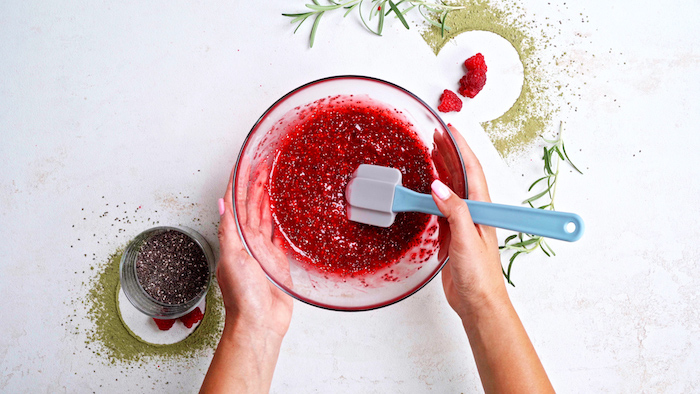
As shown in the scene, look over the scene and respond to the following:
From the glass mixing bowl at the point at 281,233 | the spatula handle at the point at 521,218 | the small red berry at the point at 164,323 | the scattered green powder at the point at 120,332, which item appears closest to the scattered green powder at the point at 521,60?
the glass mixing bowl at the point at 281,233

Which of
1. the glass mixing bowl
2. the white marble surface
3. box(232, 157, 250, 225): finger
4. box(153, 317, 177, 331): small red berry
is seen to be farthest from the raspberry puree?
box(153, 317, 177, 331): small red berry

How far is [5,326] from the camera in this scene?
175 centimetres

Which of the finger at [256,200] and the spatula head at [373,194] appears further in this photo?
the finger at [256,200]

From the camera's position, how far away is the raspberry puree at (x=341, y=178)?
153 centimetres

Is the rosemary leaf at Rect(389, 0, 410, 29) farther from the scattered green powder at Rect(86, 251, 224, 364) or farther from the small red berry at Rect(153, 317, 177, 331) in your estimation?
the small red berry at Rect(153, 317, 177, 331)

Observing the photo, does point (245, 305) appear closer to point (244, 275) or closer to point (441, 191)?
point (244, 275)

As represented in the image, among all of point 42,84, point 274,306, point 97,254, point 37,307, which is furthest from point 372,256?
point 42,84

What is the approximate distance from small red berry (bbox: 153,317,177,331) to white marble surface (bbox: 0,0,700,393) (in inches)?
6.8

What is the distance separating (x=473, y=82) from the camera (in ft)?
5.32

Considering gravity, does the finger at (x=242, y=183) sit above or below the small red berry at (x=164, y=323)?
above

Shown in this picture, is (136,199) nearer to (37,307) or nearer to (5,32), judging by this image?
(37,307)

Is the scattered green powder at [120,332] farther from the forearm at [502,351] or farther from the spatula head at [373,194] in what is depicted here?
the forearm at [502,351]

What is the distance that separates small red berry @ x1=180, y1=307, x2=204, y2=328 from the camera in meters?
1.68

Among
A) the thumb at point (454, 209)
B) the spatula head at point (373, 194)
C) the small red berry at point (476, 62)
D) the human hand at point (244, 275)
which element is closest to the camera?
the thumb at point (454, 209)
